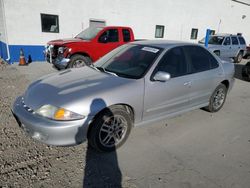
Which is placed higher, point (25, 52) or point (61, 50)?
point (61, 50)

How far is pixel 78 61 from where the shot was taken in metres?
7.61

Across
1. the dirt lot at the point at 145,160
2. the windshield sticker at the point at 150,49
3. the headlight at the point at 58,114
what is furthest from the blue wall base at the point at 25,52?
the headlight at the point at 58,114

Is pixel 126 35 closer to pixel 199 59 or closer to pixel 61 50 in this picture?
pixel 61 50

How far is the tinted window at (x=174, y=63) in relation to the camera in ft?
11.3

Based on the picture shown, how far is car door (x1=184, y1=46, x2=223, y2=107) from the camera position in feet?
12.6

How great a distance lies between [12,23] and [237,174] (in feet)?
35.6

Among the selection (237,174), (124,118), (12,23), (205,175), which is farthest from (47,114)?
(12,23)

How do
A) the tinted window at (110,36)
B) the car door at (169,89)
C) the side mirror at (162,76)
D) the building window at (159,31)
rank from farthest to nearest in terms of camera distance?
the building window at (159,31) < the tinted window at (110,36) < the car door at (169,89) < the side mirror at (162,76)

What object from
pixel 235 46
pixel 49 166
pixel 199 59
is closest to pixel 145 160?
pixel 49 166

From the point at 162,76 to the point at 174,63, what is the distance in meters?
0.62

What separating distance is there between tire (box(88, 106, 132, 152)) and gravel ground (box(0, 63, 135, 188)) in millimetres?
190

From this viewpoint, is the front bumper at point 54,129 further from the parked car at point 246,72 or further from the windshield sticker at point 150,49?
the parked car at point 246,72

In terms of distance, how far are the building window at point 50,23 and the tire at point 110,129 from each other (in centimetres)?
942

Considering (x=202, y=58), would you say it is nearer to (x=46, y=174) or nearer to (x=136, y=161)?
(x=136, y=161)
